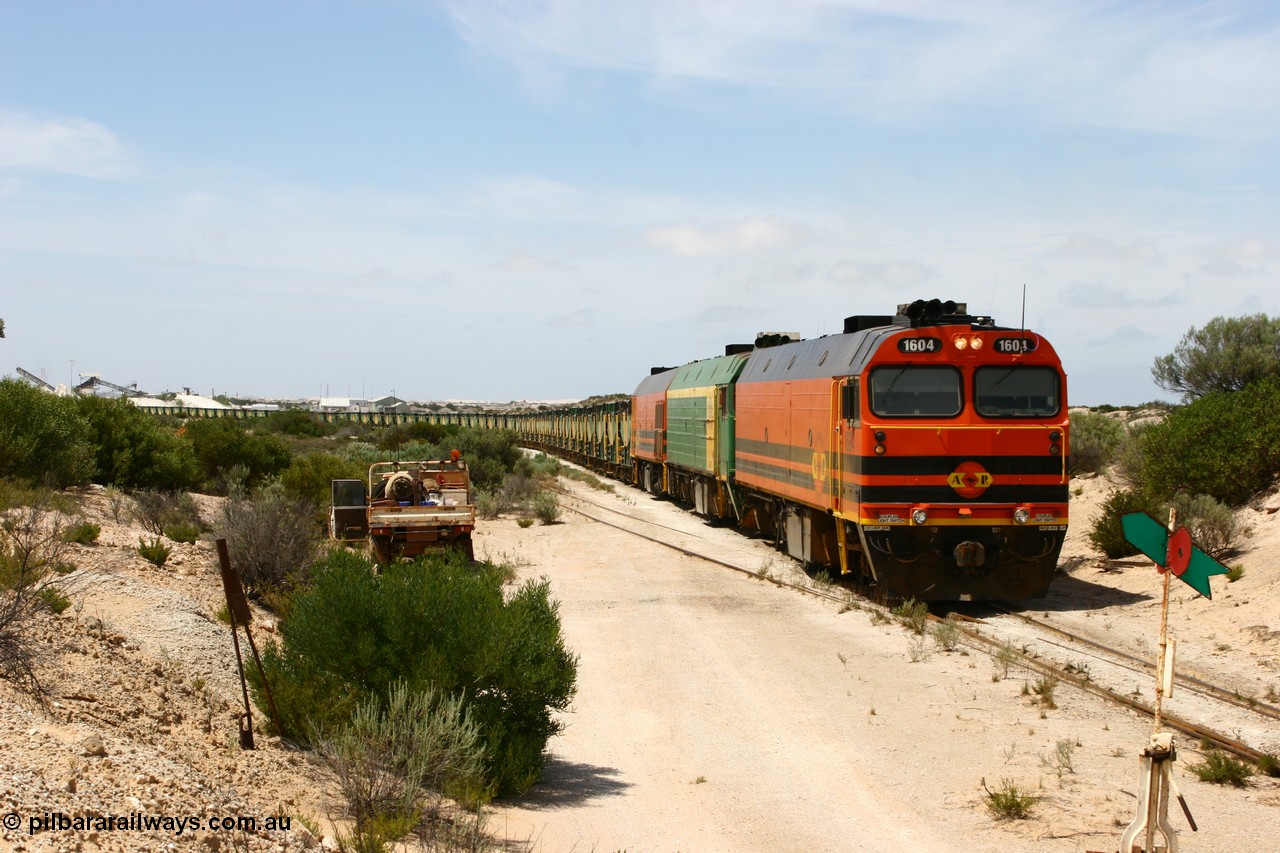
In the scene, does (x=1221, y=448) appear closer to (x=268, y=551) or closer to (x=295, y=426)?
(x=268, y=551)

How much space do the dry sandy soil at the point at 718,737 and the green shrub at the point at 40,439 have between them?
619cm

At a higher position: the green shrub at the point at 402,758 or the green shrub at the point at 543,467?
the green shrub at the point at 402,758

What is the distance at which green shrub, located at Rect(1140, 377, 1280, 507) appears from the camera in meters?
19.7

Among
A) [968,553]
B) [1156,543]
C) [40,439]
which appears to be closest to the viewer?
[1156,543]

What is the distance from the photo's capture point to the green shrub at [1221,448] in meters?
19.7

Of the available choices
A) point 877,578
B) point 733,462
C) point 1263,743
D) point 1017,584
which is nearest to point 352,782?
point 1263,743

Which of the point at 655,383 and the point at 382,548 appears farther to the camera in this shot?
the point at 655,383

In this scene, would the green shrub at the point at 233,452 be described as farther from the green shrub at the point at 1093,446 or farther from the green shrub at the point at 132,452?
the green shrub at the point at 1093,446

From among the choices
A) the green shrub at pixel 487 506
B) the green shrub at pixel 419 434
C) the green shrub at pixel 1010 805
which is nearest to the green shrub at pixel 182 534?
the green shrub at pixel 487 506

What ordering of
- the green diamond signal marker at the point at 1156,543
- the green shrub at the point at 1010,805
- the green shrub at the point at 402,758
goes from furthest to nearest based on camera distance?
1. the green shrub at the point at 1010,805
2. the green shrub at the point at 402,758
3. the green diamond signal marker at the point at 1156,543

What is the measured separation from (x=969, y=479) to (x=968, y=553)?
0.91 m

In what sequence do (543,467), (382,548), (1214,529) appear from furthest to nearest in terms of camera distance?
(543,467), (1214,529), (382,548)

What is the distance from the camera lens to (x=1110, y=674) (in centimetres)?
1080

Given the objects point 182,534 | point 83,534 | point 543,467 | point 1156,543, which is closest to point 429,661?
point 1156,543
